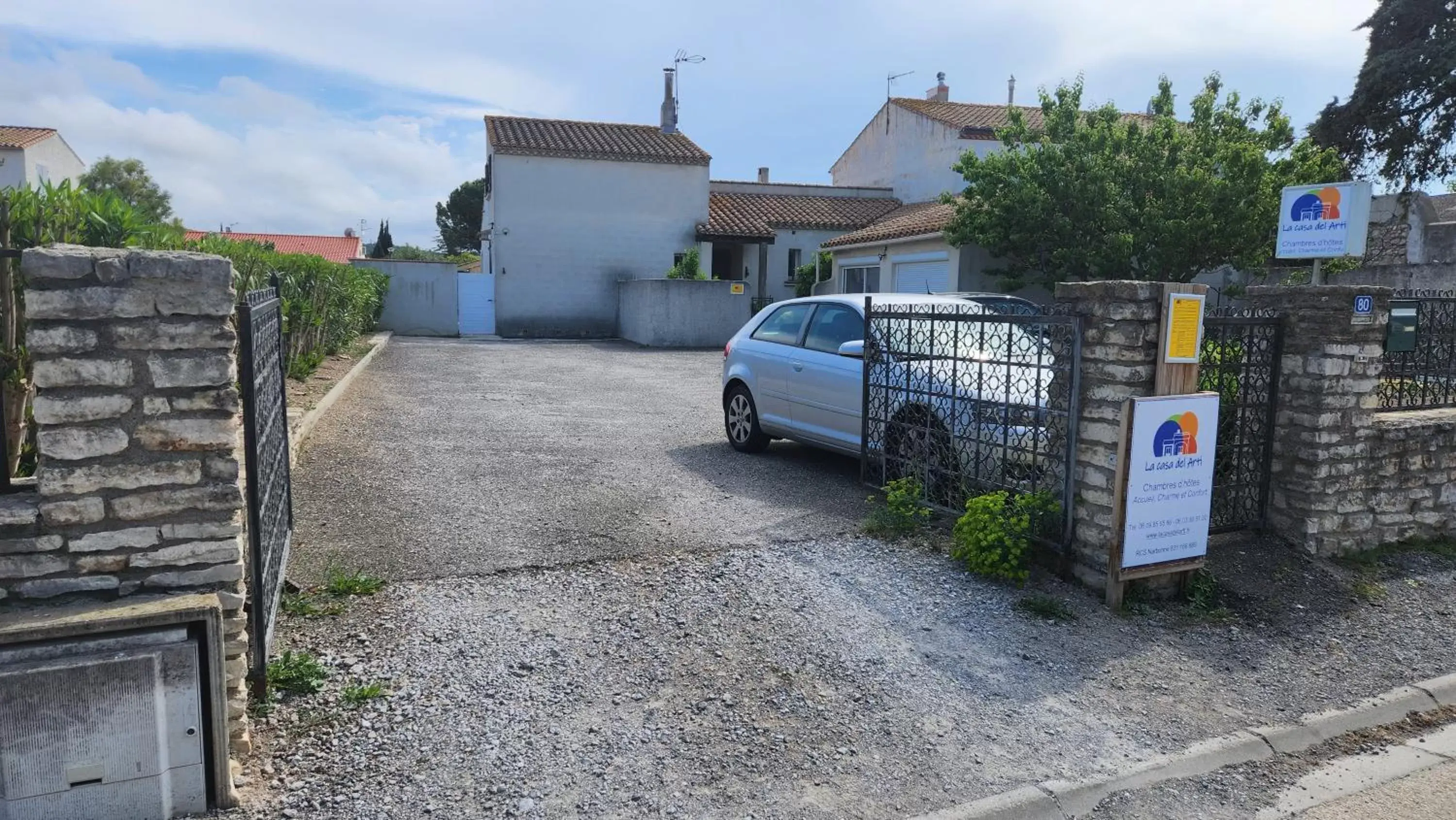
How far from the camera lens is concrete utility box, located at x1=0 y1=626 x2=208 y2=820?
9.40 feet

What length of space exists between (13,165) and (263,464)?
37.9m

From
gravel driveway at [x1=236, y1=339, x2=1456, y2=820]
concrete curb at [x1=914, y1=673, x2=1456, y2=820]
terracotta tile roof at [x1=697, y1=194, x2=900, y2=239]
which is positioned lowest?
concrete curb at [x1=914, y1=673, x2=1456, y2=820]

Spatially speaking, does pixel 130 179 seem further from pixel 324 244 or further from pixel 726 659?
pixel 726 659

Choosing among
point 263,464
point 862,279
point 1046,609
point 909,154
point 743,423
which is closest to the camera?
point 263,464

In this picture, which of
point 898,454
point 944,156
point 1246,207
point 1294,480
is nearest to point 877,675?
point 898,454

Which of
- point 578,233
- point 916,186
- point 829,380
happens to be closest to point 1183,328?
point 829,380

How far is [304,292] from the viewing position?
42.9ft

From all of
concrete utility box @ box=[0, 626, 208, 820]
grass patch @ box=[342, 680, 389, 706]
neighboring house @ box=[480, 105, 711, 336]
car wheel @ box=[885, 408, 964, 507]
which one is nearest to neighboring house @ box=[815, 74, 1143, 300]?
neighboring house @ box=[480, 105, 711, 336]

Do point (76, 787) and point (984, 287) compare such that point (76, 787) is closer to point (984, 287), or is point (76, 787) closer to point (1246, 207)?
point (1246, 207)

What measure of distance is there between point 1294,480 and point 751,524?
3.38m

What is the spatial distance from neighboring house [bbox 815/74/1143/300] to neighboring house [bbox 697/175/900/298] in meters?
1.13

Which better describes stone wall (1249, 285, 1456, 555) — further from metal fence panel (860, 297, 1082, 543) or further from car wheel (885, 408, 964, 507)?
car wheel (885, 408, 964, 507)

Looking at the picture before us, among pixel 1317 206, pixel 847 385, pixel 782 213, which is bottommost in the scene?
pixel 847 385

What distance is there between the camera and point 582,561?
17.3 feet
